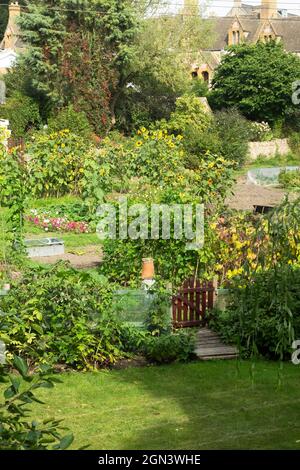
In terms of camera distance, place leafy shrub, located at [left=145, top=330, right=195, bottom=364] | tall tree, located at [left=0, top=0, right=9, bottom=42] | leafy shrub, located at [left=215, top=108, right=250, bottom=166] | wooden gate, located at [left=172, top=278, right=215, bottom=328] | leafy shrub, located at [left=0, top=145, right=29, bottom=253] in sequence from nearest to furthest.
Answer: leafy shrub, located at [left=145, top=330, right=195, bottom=364] < wooden gate, located at [left=172, top=278, right=215, bottom=328] < leafy shrub, located at [left=0, top=145, right=29, bottom=253] < leafy shrub, located at [left=215, top=108, right=250, bottom=166] < tall tree, located at [left=0, top=0, right=9, bottom=42]

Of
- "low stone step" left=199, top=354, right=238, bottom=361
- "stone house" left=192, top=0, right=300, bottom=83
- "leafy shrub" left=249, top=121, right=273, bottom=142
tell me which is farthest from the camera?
"stone house" left=192, top=0, right=300, bottom=83

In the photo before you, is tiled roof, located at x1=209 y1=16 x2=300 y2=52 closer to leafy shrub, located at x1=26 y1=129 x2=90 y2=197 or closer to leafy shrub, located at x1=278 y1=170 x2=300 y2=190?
leafy shrub, located at x1=278 y1=170 x2=300 y2=190

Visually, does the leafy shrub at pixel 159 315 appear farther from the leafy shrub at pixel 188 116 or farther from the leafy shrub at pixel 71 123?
the leafy shrub at pixel 71 123

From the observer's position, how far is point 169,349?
43.9 feet

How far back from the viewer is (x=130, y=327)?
13.5 m

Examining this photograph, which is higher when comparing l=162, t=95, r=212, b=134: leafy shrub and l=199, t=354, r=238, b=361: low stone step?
l=162, t=95, r=212, b=134: leafy shrub

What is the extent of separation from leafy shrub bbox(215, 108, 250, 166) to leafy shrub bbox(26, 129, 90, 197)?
1088 cm

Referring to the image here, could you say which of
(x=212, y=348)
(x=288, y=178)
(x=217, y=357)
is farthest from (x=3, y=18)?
(x=217, y=357)

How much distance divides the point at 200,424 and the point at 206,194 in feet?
25.2

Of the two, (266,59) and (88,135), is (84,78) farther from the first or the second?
(266,59)

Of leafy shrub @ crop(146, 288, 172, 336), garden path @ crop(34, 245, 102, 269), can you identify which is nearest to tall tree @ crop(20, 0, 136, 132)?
garden path @ crop(34, 245, 102, 269)

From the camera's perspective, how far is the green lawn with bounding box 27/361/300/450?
10344 millimetres

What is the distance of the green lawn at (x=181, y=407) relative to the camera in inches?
407

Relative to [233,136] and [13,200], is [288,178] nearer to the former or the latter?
[233,136]
